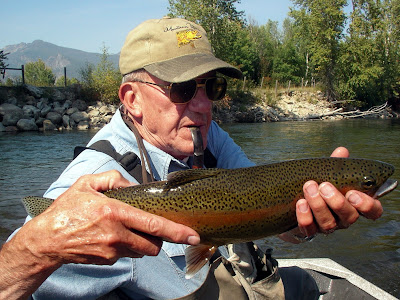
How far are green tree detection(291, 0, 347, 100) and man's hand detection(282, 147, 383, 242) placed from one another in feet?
148

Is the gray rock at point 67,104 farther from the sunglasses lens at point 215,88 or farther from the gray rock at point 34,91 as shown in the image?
the sunglasses lens at point 215,88

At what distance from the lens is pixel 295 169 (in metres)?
2.42

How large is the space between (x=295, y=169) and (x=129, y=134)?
119 centimetres

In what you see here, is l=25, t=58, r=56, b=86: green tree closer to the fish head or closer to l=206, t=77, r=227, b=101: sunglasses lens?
l=206, t=77, r=227, b=101: sunglasses lens

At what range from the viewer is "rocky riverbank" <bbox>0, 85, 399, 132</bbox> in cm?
2633

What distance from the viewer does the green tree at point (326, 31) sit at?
45.0 meters

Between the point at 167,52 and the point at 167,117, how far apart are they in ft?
1.60

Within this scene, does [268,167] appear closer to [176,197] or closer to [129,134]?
[176,197]

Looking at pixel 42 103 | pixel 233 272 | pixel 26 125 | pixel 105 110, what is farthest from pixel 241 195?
pixel 105 110

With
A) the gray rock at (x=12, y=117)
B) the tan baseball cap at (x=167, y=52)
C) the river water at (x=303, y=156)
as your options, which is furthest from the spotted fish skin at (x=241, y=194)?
the gray rock at (x=12, y=117)

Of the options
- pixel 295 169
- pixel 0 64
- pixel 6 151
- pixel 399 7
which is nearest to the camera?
pixel 295 169

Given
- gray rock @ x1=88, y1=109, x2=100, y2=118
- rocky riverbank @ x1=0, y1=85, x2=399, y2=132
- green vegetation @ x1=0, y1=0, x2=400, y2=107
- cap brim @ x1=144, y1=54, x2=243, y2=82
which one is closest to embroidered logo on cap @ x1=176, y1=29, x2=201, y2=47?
cap brim @ x1=144, y1=54, x2=243, y2=82

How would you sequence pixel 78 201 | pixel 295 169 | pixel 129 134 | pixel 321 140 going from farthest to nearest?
pixel 321 140, pixel 129 134, pixel 295 169, pixel 78 201

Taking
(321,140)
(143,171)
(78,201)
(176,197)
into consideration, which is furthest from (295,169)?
(321,140)
